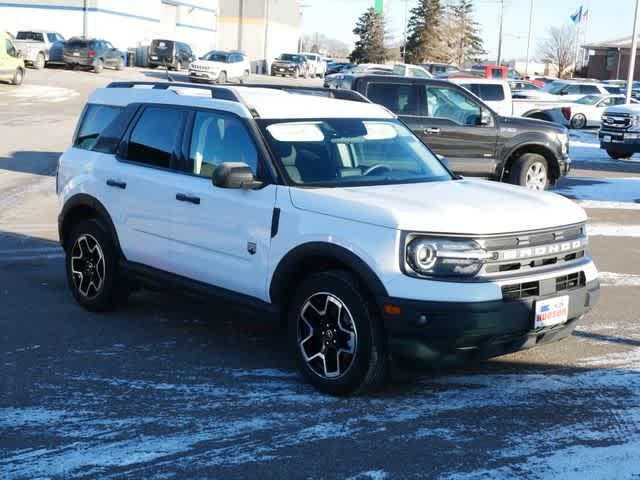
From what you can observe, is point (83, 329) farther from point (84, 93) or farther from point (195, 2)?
point (195, 2)

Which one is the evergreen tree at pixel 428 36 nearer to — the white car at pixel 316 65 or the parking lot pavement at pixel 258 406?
the white car at pixel 316 65

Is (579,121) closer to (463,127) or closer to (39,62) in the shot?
(463,127)

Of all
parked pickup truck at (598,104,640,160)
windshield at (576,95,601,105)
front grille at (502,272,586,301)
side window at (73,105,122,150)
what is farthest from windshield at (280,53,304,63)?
front grille at (502,272,586,301)

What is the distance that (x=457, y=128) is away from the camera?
14.7 m

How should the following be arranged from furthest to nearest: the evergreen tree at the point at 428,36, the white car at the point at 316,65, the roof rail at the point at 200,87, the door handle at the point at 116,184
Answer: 1. the evergreen tree at the point at 428,36
2. the white car at the point at 316,65
3. the door handle at the point at 116,184
4. the roof rail at the point at 200,87

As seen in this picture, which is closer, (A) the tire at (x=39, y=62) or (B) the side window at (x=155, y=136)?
(B) the side window at (x=155, y=136)

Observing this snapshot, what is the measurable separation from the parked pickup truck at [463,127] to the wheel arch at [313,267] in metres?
8.83

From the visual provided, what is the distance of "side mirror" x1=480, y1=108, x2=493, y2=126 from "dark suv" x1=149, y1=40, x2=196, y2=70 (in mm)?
45999

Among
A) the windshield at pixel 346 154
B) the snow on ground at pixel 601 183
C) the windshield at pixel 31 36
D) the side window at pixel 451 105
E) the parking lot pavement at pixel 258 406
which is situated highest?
the windshield at pixel 31 36

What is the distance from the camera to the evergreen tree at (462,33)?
103m

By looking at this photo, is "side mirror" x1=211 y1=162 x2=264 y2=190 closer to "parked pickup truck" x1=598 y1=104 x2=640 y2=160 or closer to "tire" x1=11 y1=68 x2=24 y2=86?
"parked pickup truck" x1=598 y1=104 x2=640 y2=160

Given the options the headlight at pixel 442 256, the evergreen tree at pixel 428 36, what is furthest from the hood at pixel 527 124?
the evergreen tree at pixel 428 36

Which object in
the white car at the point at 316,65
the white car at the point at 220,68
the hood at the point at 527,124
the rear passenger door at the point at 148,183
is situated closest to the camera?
the rear passenger door at the point at 148,183

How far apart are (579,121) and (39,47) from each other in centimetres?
2647
